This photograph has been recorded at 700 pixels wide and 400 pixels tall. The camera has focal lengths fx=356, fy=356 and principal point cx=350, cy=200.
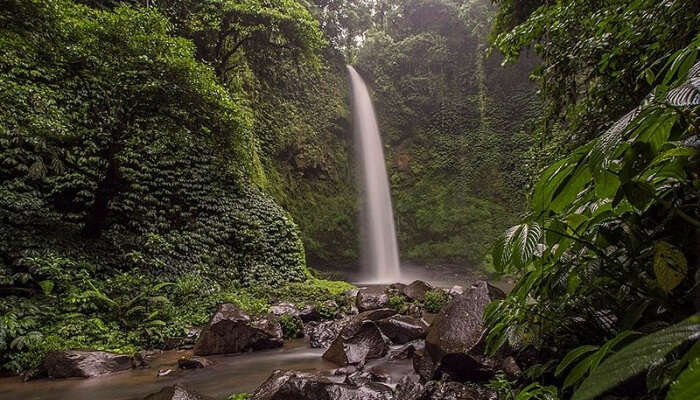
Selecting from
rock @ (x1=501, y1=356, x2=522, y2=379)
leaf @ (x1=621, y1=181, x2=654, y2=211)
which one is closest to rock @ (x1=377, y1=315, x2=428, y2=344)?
rock @ (x1=501, y1=356, x2=522, y2=379)

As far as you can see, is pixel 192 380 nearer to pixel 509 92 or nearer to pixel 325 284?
pixel 325 284

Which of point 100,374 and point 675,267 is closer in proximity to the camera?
point 675,267

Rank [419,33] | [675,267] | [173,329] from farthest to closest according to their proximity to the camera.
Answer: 1. [419,33]
2. [173,329]
3. [675,267]

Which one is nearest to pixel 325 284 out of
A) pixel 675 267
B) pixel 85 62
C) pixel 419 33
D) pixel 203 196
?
pixel 203 196

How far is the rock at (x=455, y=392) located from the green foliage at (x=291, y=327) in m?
4.32

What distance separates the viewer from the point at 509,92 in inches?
775

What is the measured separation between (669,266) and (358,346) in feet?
15.3

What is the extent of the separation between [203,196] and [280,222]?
242 centimetres

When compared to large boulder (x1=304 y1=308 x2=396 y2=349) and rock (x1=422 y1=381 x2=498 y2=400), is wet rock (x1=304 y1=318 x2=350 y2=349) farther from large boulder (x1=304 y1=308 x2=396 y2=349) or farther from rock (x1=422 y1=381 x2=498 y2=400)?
rock (x1=422 y1=381 x2=498 y2=400)

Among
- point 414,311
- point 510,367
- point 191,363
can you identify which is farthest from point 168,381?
point 414,311

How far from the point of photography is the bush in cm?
828

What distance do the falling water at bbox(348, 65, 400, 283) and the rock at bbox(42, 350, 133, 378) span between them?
12035 millimetres

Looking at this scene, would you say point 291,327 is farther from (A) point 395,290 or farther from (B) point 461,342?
(B) point 461,342

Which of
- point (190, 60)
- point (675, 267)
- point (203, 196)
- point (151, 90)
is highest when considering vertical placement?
point (190, 60)
